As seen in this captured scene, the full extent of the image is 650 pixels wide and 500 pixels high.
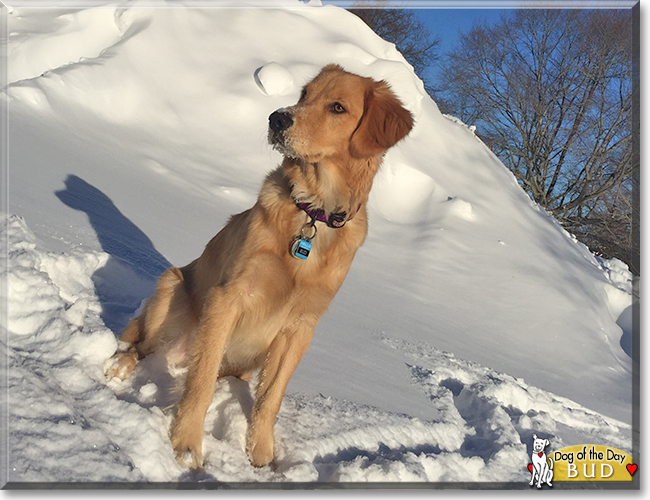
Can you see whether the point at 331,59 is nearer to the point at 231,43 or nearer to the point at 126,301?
the point at 231,43

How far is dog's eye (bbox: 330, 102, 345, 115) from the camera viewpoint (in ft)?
8.59

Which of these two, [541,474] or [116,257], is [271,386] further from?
[116,257]

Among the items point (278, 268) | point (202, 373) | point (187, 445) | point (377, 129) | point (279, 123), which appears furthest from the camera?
point (377, 129)

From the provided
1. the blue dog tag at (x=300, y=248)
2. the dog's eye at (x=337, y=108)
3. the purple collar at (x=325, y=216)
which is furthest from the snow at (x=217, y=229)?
the dog's eye at (x=337, y=108)

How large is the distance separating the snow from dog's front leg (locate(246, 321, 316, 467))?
0.24 ft

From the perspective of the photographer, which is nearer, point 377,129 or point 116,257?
point 377,129

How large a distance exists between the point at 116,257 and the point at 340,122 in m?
2.04

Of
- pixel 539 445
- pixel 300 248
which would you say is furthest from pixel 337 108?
pixel 539 445

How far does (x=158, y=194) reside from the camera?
614 centimetres

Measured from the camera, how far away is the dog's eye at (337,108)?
2619 millimetres

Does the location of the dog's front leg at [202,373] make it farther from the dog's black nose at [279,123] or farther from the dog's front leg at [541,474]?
the dog's front leg at [541,474]

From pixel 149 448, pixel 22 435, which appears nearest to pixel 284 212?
pixel 149 448

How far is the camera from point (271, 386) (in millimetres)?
2340

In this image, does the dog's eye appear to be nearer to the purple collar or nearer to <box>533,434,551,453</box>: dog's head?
the purple collar
